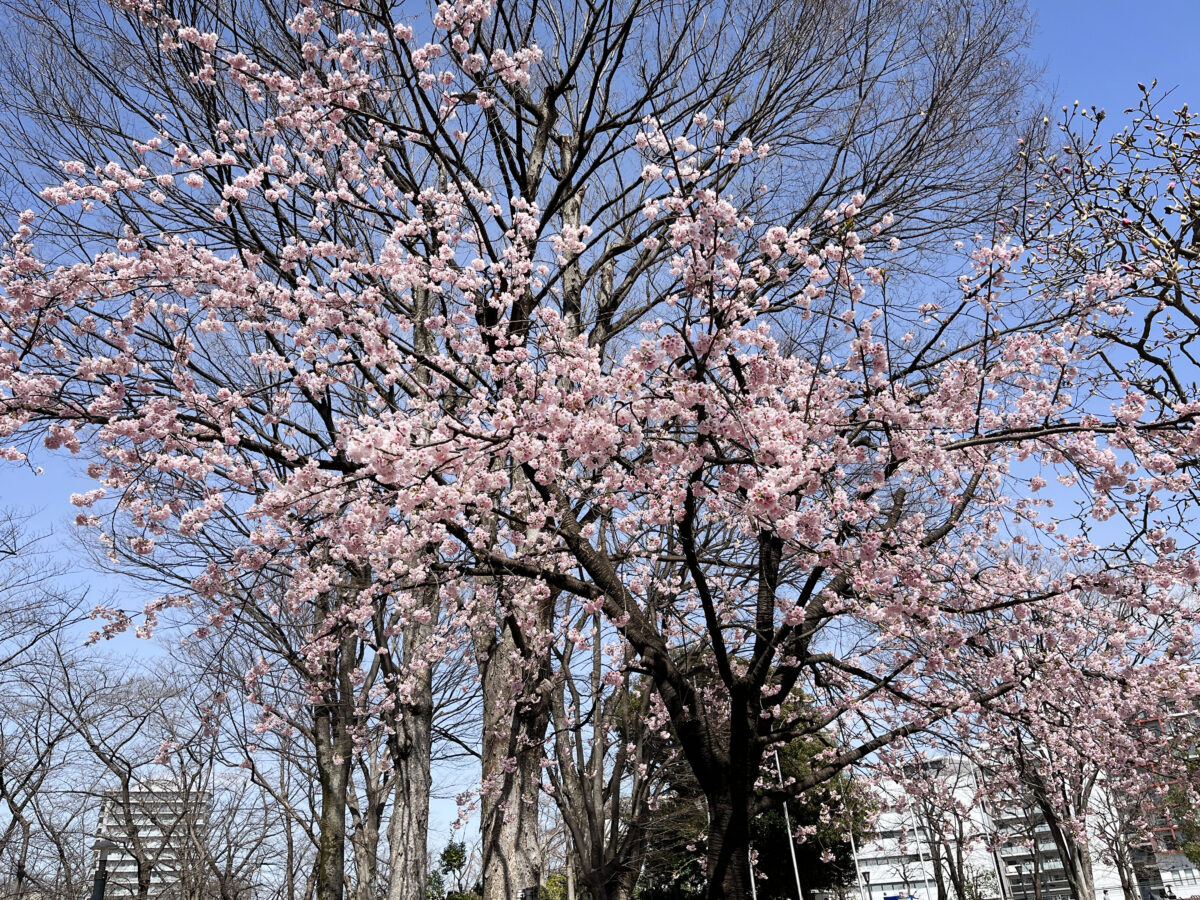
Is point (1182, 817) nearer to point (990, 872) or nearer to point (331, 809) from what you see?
point (990, 872)

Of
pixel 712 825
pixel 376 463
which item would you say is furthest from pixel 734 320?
pixel 712 825

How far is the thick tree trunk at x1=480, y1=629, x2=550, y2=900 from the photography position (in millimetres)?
7527

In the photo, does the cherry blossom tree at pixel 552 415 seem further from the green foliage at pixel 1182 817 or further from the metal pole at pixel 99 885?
the green foliage at pixel 1182 817

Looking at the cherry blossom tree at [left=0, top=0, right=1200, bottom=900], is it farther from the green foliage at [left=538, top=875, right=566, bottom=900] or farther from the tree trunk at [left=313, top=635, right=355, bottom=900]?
the green foliage at [left=538, top=875, right=566, bottom=900]

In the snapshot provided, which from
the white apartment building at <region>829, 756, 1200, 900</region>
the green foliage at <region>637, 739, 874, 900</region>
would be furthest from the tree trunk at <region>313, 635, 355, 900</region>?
the white apartment building at <region>829, 756, 1200, 900</region>

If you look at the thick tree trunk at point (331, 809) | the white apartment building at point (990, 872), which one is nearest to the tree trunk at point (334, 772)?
the thick tree trunk at point (331, 809)

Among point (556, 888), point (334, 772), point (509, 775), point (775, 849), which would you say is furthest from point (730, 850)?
point (556, 888)

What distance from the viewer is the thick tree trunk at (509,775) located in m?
7.53

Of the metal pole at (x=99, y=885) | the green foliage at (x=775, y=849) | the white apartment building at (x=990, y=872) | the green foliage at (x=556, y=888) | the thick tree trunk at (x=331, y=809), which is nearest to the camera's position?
the thick tree trunk at (x=331, y=809)

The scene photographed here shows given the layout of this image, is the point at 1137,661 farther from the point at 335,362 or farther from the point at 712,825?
the point at 335,362

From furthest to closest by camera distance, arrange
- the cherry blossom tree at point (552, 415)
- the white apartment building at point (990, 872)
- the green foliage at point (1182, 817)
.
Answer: the white apartment building at point (990, 872) < the green foliage at point (1182, 817) < the cherry blossom tree at point (552, 415)

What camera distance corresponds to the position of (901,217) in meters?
8.70

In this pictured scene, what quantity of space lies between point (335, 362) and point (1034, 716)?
26.2 ft

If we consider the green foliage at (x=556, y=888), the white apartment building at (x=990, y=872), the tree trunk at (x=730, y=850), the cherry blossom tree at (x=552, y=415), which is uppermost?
the cherry blossom tree at (x=552, y=415)
